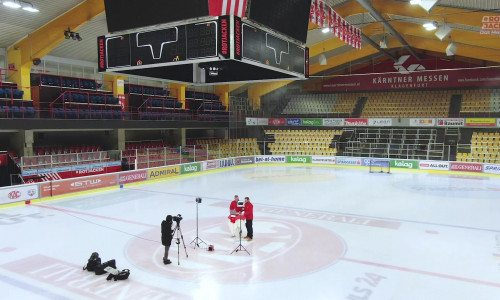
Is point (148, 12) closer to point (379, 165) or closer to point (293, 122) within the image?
point (379, 165)

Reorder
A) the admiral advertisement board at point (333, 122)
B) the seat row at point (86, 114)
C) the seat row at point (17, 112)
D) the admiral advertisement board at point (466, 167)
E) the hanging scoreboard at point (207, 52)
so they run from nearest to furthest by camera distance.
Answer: the hanging scoreboard at point (207, 52) < the seat row at point (17, 112) < the seat row at point (86, 114) < the admiral advertisement board at point (466, 167) < the admiral advertisement board at point (333, 122)

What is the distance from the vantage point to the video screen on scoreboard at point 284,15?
277 inches

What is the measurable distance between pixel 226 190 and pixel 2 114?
37.6 ft

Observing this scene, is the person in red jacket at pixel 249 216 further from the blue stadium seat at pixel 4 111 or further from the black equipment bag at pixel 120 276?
the blue stadium seat at pixel 4 111

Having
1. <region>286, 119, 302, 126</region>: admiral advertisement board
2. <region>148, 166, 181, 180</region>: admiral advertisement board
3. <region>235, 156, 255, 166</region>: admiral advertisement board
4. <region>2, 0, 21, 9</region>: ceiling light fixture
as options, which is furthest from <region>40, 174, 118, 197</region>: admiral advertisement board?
<region>286, 119, 302, 126</region>: admiral advertisement board

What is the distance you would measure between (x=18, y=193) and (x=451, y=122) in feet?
92.1

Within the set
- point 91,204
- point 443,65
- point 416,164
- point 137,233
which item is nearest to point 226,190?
point 91,204

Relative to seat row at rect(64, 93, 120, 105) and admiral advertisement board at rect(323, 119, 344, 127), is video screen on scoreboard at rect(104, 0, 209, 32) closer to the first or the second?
seat row at rect(64, 93, 120, 105)

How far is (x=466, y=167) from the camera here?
24344 millimetres

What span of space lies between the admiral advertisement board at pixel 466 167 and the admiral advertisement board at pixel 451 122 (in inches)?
184

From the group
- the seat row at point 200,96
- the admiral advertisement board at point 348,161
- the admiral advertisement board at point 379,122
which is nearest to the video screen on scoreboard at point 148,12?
the admiral advertisement board at point 348,161

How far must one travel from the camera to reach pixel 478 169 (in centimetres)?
2405

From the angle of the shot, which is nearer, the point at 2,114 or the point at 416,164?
the point at 2,114

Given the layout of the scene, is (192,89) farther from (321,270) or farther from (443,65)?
(321,270)
